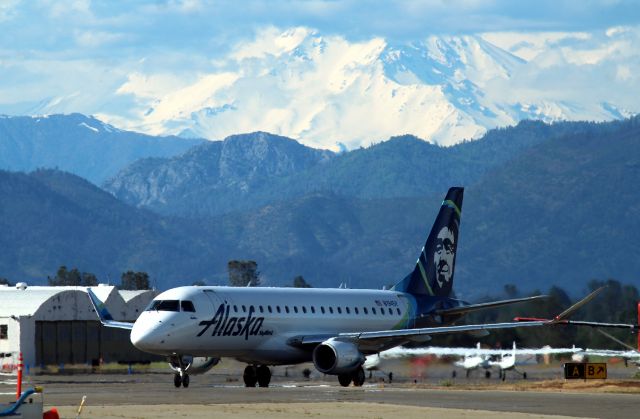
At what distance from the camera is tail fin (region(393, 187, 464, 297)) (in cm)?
7112

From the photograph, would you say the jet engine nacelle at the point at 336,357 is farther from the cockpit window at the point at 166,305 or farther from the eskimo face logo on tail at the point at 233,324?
the cockpit window at the point at 166,305

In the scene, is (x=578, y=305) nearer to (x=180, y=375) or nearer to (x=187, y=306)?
(x=187, y=306)

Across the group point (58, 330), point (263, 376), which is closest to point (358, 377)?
point (263, 376)

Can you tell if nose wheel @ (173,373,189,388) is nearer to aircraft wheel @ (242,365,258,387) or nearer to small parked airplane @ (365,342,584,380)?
aircraft wheel @ (242,365,258,387)

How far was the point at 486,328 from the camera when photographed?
6325cm

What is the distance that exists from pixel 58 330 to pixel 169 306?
111 feet

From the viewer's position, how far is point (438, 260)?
71.4 meters

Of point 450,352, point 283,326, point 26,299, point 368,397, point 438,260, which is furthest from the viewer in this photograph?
point 26,299

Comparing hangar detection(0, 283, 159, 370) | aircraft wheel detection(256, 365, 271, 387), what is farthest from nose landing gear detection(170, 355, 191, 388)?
hangar detection(0, 283, 159, 370)

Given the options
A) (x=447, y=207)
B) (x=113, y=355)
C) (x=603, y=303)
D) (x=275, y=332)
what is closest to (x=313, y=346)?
(x=275, y=332)

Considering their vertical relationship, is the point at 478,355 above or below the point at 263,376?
above

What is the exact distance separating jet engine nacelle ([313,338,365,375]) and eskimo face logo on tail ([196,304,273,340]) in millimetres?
2391

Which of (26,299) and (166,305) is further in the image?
(26,299)

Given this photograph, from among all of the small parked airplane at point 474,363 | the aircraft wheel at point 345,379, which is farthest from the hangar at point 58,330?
the aircraft wheel at point 345,379
